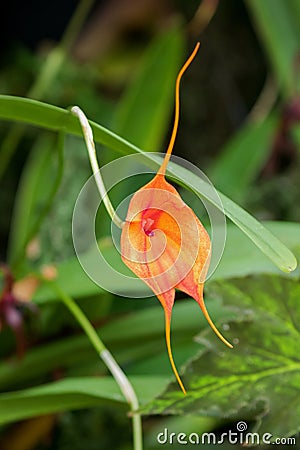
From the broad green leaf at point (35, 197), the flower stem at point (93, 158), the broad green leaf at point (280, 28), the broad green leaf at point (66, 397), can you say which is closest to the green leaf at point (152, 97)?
the broad green leaf at point (35, 197)

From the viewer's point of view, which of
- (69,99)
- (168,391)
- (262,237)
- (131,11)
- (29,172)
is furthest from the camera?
(131,11)

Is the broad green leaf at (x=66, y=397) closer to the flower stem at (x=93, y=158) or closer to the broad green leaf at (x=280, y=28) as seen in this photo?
the flower stem at (x=93, y=158)

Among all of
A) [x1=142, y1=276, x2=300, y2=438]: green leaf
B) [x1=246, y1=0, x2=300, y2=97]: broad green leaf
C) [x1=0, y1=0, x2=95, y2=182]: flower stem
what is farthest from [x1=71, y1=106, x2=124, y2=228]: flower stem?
[x1=246, y1=0, x2=300, y2=97]: broad green leaf

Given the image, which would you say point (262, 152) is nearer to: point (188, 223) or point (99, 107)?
point (99, 107)

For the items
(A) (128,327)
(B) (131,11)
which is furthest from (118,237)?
(B) (131,11)

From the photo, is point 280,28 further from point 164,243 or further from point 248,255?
point 164,243

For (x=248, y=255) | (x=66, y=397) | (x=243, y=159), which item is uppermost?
(x=243, y=159)

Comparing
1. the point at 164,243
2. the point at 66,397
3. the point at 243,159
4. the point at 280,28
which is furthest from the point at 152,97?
the point at 164,243
